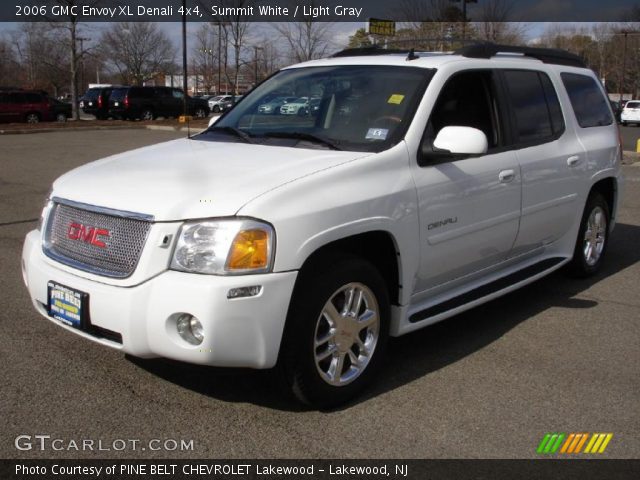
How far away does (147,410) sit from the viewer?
3551 mm

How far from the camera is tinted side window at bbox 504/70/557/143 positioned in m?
4.94

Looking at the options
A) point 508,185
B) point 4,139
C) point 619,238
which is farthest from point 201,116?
point 508,185

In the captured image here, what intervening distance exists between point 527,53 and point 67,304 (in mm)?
3833

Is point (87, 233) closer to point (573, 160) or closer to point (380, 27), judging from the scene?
point (573, 160)

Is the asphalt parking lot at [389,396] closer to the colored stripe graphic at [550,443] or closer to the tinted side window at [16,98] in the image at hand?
the colored stripe graphic at [550,443]

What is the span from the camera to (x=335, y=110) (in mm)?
4387

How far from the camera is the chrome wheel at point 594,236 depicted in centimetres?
607

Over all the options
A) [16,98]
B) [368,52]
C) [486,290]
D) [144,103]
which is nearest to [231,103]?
[368,52]

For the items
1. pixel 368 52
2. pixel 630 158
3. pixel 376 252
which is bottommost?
pixel 630 158

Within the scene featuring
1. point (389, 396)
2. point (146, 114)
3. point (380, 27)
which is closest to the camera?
point (389, 396)

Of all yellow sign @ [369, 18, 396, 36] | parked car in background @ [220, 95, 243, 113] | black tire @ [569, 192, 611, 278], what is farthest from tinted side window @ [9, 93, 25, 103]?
black tire @ [569, 192, 611, 278]

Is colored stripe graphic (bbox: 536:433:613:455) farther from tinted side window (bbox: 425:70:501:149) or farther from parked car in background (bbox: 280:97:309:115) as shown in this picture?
parked car in background (bbox: 280:97:309:115)

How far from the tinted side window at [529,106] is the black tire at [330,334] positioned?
6.24 ft
